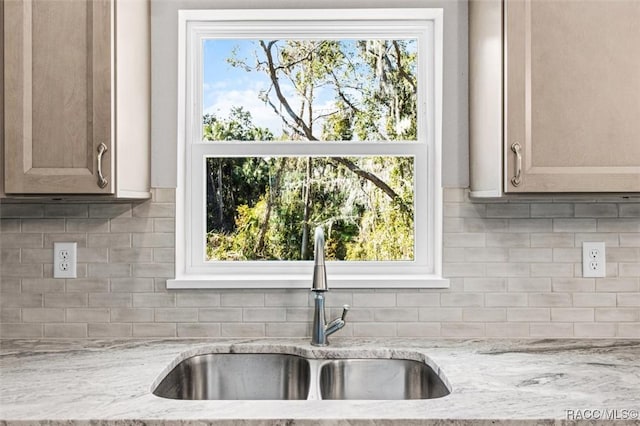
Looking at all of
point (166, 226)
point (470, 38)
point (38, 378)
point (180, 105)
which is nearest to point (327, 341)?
point (166, 226)

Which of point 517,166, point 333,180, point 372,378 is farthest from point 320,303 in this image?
point 517,166

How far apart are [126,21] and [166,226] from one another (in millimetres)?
702

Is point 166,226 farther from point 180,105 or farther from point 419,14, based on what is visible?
point 419,14

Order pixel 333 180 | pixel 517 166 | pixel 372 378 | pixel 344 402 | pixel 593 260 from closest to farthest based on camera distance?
pixel 344 402
pixel 517 166
pixel 372 378
pixel 593 260
pixel 333 180

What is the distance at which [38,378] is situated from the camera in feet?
4.78

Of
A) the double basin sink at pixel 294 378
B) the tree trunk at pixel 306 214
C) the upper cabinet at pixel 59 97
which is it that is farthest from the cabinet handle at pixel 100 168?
the tree trunk at pixel 306 214

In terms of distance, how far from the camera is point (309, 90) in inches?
82.6

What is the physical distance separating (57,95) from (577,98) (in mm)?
1567

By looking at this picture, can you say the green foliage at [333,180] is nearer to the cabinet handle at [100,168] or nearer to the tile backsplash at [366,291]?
the tile backsplash at [366,291]

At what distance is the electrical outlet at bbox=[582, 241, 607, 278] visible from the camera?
1.94 meters

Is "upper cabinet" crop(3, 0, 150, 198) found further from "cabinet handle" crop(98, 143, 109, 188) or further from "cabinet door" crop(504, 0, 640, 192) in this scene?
"cabinet door" crop(504, 0, 640, 192)

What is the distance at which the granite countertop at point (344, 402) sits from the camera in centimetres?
119

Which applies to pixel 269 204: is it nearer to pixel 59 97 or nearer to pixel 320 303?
pixel 320 303

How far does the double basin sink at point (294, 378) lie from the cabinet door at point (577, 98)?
27.3 inches
